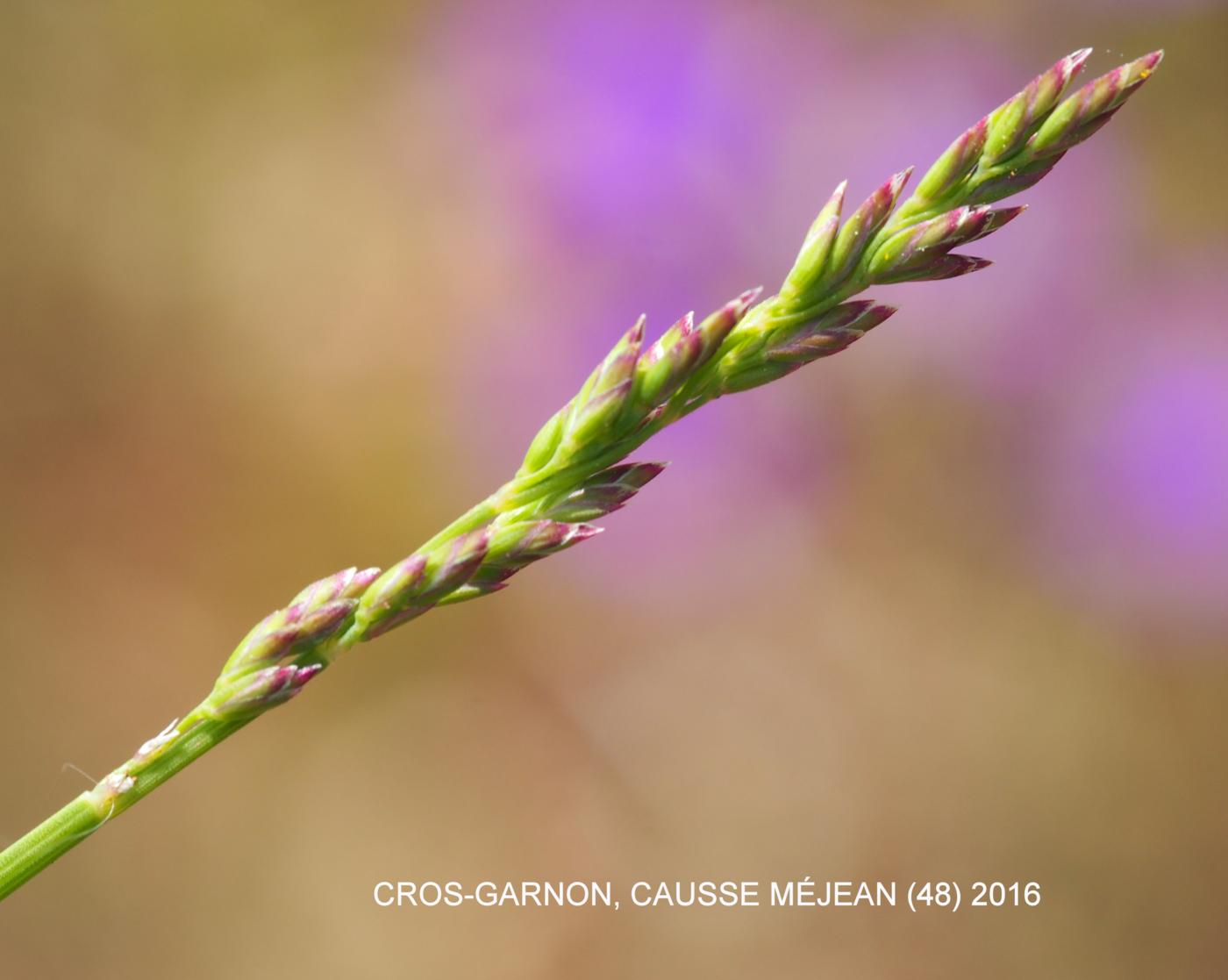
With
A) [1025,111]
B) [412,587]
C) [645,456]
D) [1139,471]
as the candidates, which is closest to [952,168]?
[1025,111]

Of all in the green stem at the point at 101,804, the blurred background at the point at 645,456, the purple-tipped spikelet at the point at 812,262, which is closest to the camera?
the green stem at the point at 101,804

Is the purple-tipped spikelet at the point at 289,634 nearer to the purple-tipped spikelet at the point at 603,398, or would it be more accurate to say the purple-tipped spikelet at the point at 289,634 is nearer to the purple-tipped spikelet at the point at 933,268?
the purple-tipped spikelet at the point at 603,398

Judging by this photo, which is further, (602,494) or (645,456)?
(645,456)

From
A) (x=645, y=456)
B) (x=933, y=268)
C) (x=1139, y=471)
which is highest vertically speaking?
(x=645, y=456)

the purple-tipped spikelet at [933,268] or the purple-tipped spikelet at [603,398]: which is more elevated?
the purple-tipped spikelet at [603,398]

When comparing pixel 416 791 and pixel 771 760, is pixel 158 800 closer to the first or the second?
pixel 416 791

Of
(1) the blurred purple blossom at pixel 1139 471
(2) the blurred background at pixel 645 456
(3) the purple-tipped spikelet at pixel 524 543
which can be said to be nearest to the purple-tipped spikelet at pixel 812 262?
(3) the purple-tipped spikelet at pixel 524 543

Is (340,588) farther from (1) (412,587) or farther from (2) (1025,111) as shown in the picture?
(2) (1025,111)
